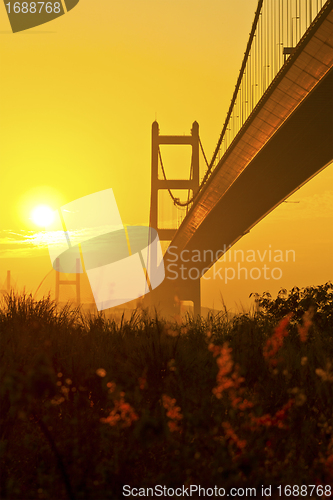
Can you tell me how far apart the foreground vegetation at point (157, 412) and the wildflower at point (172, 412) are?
0.01 metres

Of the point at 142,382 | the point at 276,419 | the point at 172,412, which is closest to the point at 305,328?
the point at 276,419

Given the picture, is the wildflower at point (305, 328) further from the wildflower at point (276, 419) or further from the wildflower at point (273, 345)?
the wildflower at point (276, 419)

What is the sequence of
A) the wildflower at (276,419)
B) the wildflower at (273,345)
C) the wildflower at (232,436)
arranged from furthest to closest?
the wildflower at (273,345)
the wildflower at (276,419)
the wildflower at (232,436)

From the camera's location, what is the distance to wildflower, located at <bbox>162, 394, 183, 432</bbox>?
416cm

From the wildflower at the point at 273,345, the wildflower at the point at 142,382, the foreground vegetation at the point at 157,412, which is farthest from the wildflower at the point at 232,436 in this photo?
the wildflower at the point at 273,345

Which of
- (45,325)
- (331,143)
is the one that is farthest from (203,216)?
(45,325)

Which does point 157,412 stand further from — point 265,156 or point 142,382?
point 265,156

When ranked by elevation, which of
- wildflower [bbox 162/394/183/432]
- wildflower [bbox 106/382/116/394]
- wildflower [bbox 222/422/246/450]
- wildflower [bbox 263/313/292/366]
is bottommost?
wildflower [bbox 222/422/246/450]

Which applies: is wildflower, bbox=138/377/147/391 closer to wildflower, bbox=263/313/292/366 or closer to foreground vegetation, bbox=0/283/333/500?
foreground vegetation, bbox=0/283/333/500

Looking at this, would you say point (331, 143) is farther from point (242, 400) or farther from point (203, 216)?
point (242, 400)

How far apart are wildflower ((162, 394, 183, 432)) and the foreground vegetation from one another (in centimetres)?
1

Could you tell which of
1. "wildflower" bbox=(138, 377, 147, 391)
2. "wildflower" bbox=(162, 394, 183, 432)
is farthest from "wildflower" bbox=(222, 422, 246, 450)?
"wildflower" bbox=(138, 377, 147, 391)

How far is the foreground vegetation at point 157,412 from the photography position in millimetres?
3543

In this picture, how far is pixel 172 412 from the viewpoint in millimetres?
4324
